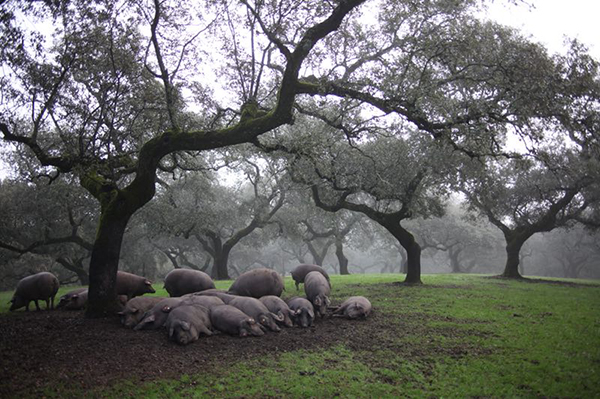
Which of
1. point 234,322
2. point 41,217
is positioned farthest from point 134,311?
point 41,217

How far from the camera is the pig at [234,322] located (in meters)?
8.50

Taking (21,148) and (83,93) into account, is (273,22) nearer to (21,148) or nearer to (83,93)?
(83,93)

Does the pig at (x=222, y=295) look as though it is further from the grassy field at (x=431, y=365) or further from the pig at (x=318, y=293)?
the grassy field at (x=431, y=365)

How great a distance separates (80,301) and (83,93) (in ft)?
21.2

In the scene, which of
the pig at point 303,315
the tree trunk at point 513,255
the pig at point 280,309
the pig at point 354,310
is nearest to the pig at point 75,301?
the pig at point 280,309

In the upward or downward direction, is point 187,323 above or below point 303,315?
above

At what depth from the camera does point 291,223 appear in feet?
102

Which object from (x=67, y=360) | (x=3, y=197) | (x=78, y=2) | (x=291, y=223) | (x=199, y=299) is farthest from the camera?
(x=291, y=223)

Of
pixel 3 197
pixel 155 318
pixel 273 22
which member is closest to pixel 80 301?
pixel 155 318

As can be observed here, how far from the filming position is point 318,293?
11.5 meters

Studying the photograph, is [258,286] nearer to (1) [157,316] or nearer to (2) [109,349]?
(1) [157,316]

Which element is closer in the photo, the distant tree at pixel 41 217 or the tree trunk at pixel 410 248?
the tree trunk at pixel 410 248

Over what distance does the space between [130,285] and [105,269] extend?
9.50 ft

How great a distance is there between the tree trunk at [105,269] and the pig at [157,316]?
1584mm
